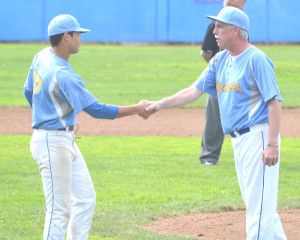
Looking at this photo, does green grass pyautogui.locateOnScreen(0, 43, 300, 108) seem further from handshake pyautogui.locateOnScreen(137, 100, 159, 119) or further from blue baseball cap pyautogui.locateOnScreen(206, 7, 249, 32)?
blue baseball cap pyautogui.locateOnScreen(206, 7, 249, 32)

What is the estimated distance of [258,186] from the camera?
4.93 metres

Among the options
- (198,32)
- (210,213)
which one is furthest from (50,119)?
(198,32)

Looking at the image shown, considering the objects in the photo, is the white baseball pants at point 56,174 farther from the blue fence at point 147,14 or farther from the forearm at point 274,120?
the blue fence at point 147,14

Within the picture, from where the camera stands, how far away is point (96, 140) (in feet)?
37.6

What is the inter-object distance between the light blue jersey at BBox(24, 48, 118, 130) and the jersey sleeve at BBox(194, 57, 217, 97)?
100cm

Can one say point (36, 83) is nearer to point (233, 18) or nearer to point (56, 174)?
point (56, 174)

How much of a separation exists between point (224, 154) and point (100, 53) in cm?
1739

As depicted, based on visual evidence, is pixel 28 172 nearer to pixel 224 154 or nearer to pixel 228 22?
pixel 224 154

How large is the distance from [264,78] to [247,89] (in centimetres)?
18

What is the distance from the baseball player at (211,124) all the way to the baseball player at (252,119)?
406cm

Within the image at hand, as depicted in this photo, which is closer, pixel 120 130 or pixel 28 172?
pixel 28 172

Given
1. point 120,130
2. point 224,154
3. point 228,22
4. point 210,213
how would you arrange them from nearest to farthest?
point 228,22 → point 210,213 → point 224,154 → point 120,130

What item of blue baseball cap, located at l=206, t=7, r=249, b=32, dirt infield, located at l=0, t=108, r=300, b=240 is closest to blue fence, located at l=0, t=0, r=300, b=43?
dirt infield, located at l=0, t=108, r=300, b=240

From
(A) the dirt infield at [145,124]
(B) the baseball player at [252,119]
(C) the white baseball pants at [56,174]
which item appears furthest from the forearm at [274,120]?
(A) the dirt infield at [145,124]
